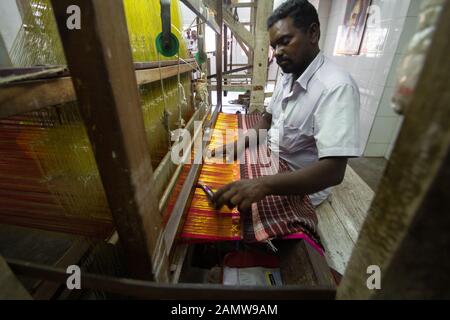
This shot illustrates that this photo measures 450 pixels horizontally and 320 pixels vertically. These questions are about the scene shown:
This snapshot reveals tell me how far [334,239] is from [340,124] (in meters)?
0.70

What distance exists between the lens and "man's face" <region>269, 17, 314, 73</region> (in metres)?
1.39

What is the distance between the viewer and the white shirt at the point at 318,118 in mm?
1148

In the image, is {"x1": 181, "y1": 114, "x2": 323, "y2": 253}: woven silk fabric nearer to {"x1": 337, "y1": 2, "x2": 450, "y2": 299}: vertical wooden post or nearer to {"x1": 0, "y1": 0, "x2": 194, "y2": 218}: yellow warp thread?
{"x1": 0, "y1": 0, "x2": 194, "y2": 218}: yellow warp thread

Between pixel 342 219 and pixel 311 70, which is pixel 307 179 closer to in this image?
pixel 342 219

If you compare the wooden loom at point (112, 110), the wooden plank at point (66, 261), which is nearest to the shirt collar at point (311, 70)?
the wooden loom at point (112, 110)

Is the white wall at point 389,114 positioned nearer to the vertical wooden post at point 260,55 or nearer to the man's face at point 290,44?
the vertical wooden post at point 260,55

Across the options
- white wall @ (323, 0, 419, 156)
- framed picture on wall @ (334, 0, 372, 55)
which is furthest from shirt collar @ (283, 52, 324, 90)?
framed picture on wall @ (334, 0, 372, 55)

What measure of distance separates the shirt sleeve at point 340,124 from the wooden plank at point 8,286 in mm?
1261

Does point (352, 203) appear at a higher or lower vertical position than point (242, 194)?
lower

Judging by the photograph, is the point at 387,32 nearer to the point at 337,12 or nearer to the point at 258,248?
the point at 337,12

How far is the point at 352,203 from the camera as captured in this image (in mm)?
1607

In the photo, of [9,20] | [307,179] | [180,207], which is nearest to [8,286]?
[180,207]

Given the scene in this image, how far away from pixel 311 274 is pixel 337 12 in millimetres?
5703

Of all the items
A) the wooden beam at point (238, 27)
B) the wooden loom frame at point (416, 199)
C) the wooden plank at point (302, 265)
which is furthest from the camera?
the wooden beam at point (238, 27)
